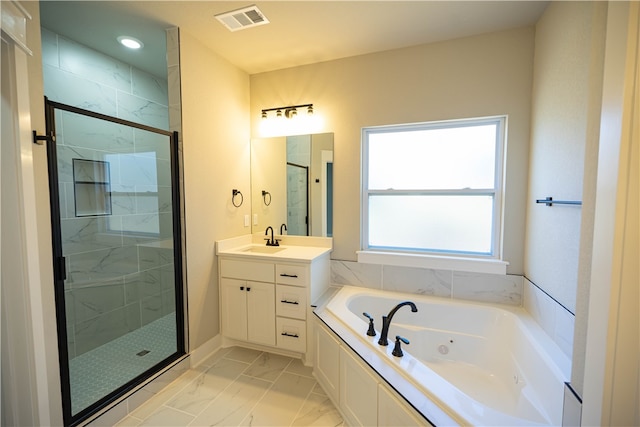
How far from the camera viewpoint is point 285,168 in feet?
9.47

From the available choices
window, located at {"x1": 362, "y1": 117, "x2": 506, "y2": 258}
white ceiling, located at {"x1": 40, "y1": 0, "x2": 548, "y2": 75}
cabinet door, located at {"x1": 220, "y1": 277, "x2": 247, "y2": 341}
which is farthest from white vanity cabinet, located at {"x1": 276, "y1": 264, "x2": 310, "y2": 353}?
white ceiling, located at {"x1": 40, "y1": 0, "x2": 548, "y2": 75}

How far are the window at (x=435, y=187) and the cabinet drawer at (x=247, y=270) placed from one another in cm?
94

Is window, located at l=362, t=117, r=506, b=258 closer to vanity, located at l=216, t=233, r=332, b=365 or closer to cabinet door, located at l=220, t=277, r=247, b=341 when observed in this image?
vanity, located at l=216, t=233, r=332, b=365

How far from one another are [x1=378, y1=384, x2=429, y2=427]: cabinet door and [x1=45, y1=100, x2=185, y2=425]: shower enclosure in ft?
5.27

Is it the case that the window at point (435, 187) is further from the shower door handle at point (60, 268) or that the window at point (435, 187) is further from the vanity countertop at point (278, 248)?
the shower door handle at point (60, 268)

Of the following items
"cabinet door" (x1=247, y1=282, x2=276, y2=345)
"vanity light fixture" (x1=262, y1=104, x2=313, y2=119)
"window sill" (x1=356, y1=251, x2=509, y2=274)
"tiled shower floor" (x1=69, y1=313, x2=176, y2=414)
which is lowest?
"tiled shower floor" (x1=69, y1=313, x2=176, y2=414)

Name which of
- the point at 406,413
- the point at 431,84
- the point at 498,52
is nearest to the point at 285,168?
the point at 431,84

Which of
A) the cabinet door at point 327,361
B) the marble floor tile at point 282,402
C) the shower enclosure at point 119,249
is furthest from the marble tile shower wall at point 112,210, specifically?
the cabinet door at point 327,361

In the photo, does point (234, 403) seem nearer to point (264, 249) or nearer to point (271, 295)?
point (271, 295)

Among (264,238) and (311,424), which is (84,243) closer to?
(264,238)

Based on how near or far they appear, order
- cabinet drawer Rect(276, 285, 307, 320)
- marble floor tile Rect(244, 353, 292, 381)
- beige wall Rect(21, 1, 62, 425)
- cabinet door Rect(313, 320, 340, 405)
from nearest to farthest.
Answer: beige wall Rect(21, 1, 62, 425) → cabinet door Rect(313, 320, 340, 405) → marble floor tile Rect(244, 353, 292, 381) → cabinet drawer Rect(276, 285, 307, 320)

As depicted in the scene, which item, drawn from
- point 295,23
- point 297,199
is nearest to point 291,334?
point 297,199

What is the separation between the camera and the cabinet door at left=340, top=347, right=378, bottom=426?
4.76 ft

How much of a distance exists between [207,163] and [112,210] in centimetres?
89
